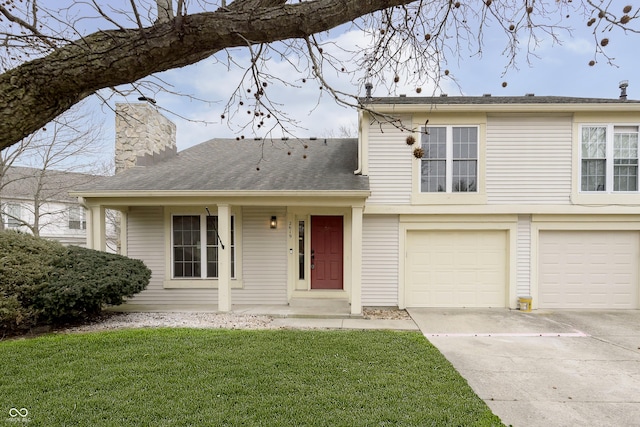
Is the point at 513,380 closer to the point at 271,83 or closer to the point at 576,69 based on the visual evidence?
the point at 576,69

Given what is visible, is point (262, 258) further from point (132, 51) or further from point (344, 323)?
point (132, 51)

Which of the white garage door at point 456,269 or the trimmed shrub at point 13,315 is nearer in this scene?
the trimmed shrub at point 13,315

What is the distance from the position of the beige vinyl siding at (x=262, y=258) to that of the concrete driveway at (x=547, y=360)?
3.25 m

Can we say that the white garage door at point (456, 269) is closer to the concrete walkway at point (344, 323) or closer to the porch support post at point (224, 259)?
the concrete walkway at point (344, 323)

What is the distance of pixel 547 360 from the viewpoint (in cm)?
449

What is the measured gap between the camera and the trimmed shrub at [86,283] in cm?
542

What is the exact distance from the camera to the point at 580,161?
7.37m

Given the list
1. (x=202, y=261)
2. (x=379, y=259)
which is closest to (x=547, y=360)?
(x=379, y=259)

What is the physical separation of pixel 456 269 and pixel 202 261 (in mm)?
6208

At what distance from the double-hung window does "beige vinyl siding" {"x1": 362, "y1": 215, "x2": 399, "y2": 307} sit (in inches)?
130

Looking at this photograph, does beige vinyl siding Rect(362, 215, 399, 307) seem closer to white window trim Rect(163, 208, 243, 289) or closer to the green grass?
the green grass

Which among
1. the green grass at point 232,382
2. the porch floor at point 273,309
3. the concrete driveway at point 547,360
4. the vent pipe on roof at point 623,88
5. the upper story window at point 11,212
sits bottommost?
the porch floor at point 273,309

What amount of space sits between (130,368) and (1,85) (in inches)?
130

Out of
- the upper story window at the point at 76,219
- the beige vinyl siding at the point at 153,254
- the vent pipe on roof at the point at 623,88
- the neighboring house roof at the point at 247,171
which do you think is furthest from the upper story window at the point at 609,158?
the upper story window at the point at 76,219
